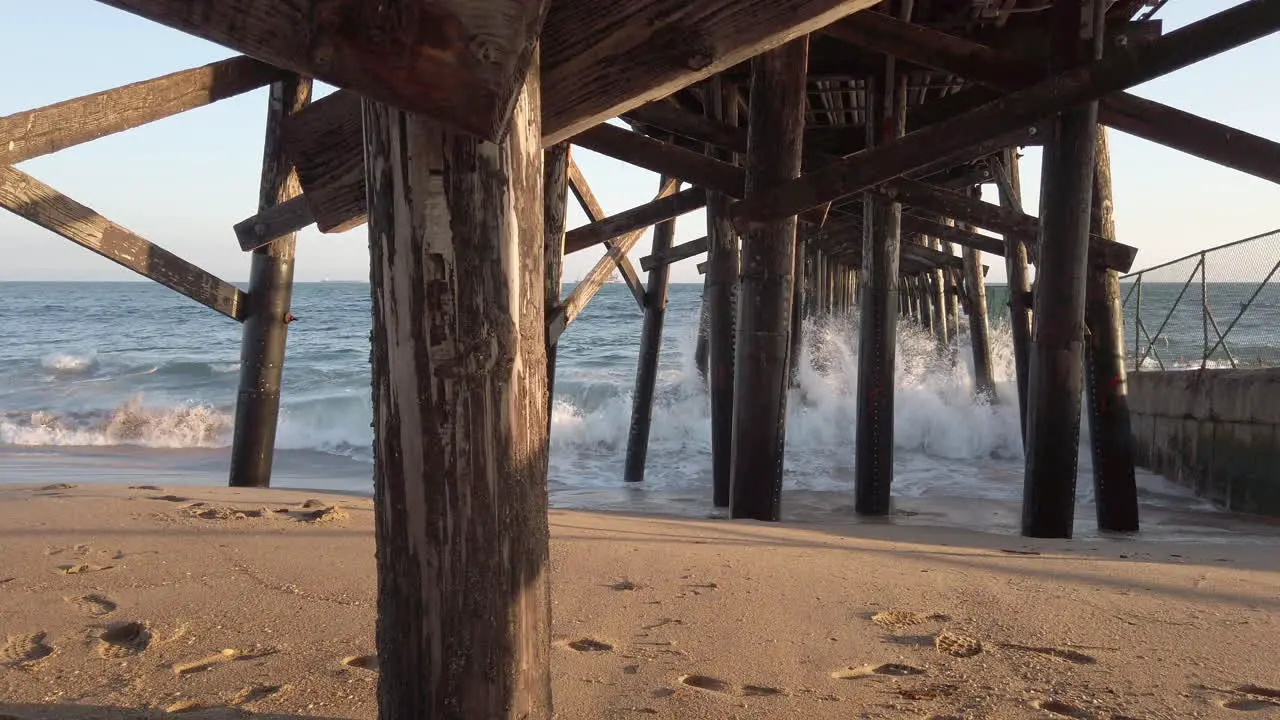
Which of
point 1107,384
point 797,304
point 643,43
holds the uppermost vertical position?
point 797,304

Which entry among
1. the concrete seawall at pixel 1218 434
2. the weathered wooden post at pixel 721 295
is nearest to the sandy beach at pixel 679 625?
the concrete seawall at pixel 1218 434

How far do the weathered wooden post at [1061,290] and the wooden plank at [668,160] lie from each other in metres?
1.51

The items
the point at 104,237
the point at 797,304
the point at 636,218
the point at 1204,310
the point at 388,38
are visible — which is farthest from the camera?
the point at 797,304

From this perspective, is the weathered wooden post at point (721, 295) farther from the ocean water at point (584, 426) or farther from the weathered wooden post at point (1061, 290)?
the weathered wooden post at point (1061, 290)

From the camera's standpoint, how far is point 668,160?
5113 mm

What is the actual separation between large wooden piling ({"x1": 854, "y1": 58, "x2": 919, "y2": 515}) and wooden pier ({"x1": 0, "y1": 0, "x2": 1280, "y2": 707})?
0.02 metres

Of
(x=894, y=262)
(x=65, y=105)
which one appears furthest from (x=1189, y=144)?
(x=65, y=105)

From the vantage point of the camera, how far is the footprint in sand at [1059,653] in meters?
2.34

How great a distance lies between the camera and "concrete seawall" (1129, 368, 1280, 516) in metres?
6.72

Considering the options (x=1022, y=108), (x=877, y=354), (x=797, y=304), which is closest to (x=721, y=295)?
(x=877, y=354)

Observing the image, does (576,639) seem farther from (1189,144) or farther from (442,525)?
(1189,144)

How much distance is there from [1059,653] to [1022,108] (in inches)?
118

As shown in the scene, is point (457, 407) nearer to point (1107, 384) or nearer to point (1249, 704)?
point (1249, 704)

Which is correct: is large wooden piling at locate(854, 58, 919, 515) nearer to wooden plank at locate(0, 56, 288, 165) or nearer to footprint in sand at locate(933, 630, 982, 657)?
wooden plank at locate(0, 56, 288, 165)
